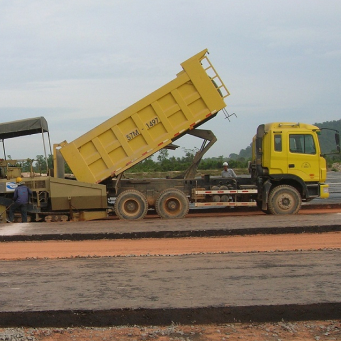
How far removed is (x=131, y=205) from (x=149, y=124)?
2238mm

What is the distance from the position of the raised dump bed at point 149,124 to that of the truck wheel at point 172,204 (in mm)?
1251

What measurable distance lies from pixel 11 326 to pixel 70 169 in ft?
31.9

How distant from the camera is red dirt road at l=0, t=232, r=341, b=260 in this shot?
9461 millimetres

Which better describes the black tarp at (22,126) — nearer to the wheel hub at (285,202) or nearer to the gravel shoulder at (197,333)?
the wheel hub at (285,202)

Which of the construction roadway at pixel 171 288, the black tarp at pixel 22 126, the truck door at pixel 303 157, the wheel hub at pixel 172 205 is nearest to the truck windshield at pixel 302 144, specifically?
the truck door at pixel 303 157

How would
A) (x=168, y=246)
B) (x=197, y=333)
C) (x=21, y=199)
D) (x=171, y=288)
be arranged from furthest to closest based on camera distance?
1. (x=21, y=199)
2. (x=168, y=246)
3. (x=171, y=288)
4. (x=197, y=333)

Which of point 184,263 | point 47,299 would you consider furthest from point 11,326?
point 184,263

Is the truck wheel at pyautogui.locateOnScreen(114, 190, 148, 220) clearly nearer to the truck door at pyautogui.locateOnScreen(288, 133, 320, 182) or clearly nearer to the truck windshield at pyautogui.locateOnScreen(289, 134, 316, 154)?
the truck door at pyautogui.locateOnScreen(288, 133, 320, 182)

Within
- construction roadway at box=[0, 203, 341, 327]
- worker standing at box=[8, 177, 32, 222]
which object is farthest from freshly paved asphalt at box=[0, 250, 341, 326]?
worker standing at box=[8, 177, 32, 222]

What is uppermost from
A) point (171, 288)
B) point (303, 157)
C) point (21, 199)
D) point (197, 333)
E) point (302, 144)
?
point (302, 144)

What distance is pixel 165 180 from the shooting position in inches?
602

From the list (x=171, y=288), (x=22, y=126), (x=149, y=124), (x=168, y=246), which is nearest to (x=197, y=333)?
(x=171, y=288)

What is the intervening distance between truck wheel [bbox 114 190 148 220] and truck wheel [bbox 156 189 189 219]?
0.43 m

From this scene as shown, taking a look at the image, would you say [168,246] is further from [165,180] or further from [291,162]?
[291,162]
